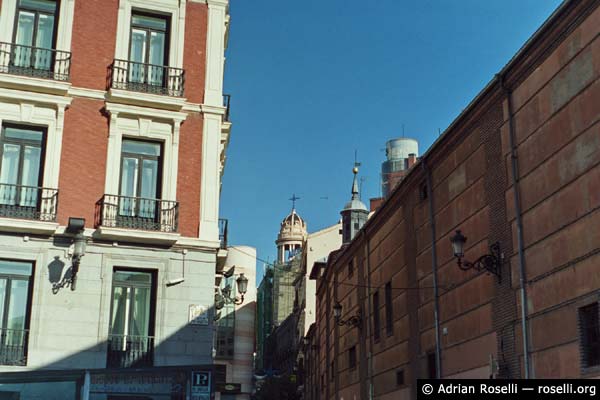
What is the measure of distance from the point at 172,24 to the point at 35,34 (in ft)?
11.4

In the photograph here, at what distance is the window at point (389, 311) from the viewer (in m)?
27.8

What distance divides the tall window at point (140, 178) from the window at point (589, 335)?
1037 cm

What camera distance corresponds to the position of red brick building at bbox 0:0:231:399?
19156 millimetres

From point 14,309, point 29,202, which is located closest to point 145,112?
point 29,202

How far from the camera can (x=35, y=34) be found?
20891 millimetres

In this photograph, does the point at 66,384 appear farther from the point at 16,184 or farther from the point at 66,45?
the point at 66,45

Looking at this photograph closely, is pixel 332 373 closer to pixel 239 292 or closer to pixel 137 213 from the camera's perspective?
pixel 239 292

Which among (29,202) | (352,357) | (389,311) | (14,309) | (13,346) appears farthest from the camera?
(352,357)

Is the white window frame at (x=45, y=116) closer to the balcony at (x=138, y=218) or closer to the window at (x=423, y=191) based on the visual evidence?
the balcony at (x=138, y=218)

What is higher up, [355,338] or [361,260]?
[361,260]

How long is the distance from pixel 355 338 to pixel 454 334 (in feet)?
39.4

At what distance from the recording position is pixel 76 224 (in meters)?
19.1

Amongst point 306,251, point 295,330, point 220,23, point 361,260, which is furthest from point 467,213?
point 295,330

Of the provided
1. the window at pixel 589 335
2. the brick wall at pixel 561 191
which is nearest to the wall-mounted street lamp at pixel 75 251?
the brick wall at pixel 561 191
